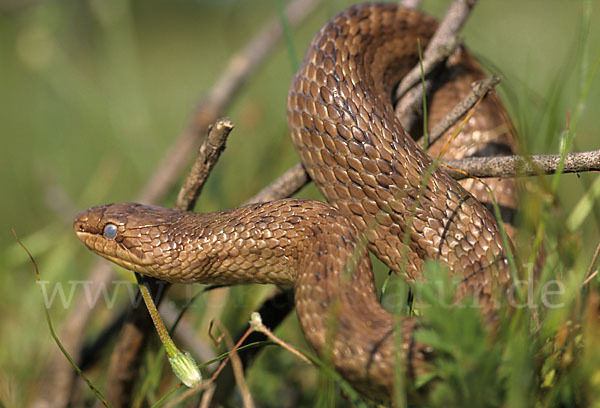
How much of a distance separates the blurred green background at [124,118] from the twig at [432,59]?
29 cm

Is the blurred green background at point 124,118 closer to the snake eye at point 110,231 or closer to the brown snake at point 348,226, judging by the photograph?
the brown snake at point 348,226

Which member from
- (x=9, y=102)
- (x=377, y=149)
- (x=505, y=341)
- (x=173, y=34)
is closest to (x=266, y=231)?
(x=377, y=149)

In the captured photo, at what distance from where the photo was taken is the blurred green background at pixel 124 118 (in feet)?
11.7

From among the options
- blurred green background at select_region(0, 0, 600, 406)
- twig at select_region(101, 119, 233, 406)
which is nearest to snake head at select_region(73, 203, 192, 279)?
twig at select_region(101, 119, 233, 406)

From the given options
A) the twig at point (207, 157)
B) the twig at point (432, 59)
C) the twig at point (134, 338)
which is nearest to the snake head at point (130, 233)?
the twig at point (134, 338)

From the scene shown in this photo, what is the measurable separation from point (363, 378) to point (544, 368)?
57cm

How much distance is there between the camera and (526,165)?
197 cm

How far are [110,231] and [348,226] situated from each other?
1282 mm

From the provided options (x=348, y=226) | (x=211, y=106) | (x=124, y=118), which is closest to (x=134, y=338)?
(x=348, y=226)

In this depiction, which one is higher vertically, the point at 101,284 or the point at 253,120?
the point at 253,120

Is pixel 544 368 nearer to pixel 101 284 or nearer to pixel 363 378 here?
pixel 363 378

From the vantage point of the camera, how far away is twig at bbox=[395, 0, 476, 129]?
2.66 metres

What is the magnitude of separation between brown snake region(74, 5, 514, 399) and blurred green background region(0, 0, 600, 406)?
1.19 feet

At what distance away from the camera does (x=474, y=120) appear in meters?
3.12
